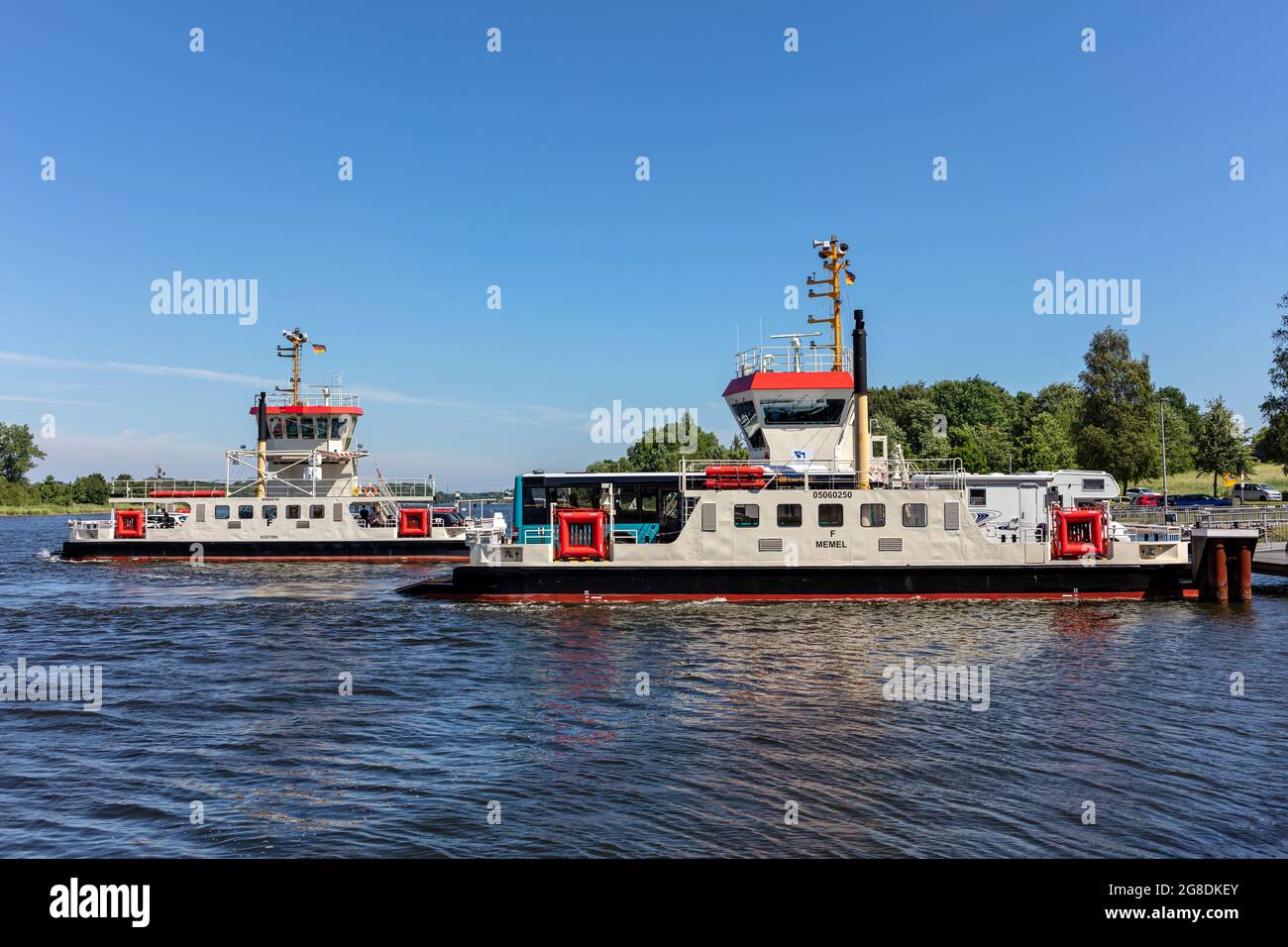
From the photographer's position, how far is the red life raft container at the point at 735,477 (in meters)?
28.4

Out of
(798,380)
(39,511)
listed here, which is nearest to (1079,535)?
(798,380)

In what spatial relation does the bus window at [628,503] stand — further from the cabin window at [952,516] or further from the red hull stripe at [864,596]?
the cabin window at [952,516]

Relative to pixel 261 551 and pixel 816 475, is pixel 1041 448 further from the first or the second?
pixel 261 551

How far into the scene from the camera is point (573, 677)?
18453 mm

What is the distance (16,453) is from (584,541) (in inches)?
6698

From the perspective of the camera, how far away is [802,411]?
32188 mm

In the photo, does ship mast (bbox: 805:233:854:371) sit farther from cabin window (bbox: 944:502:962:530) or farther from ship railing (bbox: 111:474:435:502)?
ship railing (bbox: 111:474:435:502)

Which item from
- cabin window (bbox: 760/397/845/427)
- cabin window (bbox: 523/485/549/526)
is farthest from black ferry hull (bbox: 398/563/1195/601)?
cabin window (bbox: 760/397/845/427)

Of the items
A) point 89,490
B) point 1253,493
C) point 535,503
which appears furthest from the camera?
point 89,490

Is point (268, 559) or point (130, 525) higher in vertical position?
point (130, 525)

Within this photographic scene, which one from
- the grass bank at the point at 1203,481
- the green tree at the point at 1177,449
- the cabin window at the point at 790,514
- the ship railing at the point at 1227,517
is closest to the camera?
the cabin window at the point at 790,514

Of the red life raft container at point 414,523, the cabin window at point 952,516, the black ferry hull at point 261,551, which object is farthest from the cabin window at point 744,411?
the red life raft container at point 414,523

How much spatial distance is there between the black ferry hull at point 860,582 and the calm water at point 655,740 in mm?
2163
